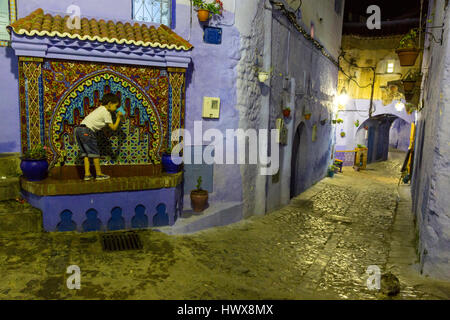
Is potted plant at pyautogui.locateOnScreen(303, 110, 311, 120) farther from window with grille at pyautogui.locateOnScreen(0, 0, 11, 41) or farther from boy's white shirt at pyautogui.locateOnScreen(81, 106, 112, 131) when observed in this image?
window with grille at pyautogui.locateOnScreen(0, 0, 11, 41)

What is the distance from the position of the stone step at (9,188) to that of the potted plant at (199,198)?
324 centimetres

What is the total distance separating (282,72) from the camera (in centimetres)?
921

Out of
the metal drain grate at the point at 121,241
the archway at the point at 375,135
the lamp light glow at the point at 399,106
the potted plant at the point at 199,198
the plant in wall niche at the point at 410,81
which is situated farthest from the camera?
the archway at the point at 375,135

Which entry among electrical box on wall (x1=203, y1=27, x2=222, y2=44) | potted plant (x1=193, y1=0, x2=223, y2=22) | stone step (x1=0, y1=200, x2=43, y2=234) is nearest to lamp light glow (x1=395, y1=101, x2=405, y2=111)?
electrical box on wall (x1=203, y1=27, x2=222, y2=44)

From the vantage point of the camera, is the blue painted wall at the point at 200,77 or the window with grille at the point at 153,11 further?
the window with grille at the point at 153,11

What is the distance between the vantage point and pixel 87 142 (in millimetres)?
6000

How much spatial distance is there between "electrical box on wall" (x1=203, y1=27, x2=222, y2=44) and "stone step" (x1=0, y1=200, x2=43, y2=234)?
4.62 m

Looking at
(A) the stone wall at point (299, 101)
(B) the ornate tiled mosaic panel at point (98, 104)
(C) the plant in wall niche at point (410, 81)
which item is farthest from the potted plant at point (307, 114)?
(B) the ornate tiled mosaic panel at point (98, 104)

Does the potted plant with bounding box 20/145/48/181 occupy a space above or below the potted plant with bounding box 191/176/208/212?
above

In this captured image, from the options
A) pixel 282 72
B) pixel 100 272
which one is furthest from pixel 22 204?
pixel 282 72

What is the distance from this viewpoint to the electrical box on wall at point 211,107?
731 cm

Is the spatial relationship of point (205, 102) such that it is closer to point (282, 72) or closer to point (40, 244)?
point (282, 72)

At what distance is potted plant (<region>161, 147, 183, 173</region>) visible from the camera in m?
6.64

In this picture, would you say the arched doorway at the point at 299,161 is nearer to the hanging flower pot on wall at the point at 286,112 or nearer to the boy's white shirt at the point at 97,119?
the hanging flower pot on wall at the point at 286,112
